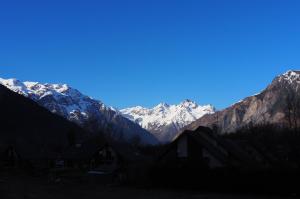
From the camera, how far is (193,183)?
6062 cm

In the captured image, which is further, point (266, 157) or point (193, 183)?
point (266, 157)

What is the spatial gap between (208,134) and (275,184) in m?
24.7

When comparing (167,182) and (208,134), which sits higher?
(208,134)

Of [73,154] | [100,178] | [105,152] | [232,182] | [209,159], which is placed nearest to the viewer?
[232,182]

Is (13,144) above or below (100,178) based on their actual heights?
above

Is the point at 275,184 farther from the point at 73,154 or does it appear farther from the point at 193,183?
the point at 73,154

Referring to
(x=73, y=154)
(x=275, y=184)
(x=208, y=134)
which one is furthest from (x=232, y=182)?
(x=73, y=154)

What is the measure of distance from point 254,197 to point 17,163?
82598 millimetres

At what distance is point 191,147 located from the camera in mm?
74125

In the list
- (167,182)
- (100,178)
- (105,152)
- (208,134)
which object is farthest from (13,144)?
(167,182)

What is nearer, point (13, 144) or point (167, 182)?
point (167, 182)

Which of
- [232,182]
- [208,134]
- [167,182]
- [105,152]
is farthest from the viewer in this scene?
[105,152]

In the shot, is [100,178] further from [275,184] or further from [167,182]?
[275,184]

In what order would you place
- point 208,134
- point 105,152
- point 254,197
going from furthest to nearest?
1. point 105,152
2. point 208,134
3. point 254,197
